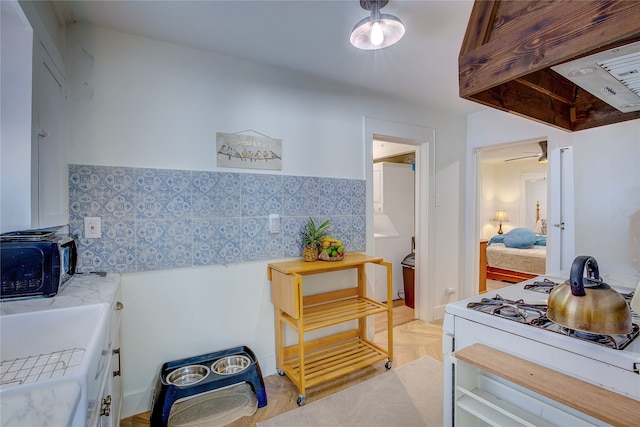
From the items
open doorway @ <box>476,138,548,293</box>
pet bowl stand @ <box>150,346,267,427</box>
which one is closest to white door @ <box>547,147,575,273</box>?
pet bowl stand @ <box>150,346,267,427</box>

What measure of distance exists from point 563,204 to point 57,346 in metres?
2.85

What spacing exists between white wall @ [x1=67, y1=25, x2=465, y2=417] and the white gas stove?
1.43 metres

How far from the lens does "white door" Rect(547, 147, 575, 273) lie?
1991 mm

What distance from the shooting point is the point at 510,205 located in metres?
7.30

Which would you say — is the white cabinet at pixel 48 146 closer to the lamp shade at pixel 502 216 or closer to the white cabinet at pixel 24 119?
the white cabinet at pixel 24 119

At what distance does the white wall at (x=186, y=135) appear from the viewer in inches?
71.9

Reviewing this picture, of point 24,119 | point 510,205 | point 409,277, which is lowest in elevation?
point 409,277

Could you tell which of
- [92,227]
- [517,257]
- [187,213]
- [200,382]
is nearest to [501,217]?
[517,257]

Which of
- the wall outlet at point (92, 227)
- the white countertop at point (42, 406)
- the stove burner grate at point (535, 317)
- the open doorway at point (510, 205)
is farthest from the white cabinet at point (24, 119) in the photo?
the open doorway at point (510, 205)

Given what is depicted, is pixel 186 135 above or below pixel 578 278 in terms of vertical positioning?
above

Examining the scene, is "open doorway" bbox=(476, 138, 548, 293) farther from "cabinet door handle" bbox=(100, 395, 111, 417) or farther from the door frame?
"cabinet door handle" bbox=(100, 395, 111, 417)

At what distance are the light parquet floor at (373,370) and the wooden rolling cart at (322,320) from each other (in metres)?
0.09

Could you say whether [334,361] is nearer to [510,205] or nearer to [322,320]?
[322,320]

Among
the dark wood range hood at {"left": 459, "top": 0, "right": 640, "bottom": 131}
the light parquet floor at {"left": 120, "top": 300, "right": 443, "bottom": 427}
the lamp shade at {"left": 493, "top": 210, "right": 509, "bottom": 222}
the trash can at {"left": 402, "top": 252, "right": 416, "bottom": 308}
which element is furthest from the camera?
the lamp shade at {"left": 493, "top": 210, "right": 509, "bottom": 222}
